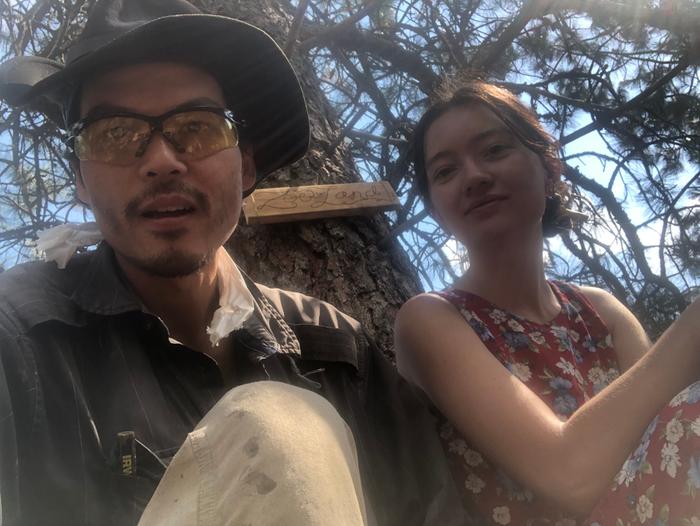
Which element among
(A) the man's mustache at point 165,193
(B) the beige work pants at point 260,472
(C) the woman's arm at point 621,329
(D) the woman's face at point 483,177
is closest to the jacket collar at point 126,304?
(A) the man's mustache at point 165,193

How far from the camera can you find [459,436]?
1.54 meters

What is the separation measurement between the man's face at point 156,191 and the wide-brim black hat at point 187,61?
0.04 metres

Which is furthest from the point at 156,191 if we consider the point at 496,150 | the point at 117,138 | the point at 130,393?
the point at 496,150

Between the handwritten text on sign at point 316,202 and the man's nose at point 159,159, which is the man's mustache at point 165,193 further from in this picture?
the handwritten text on sign at point 316,202

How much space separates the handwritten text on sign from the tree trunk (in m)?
0.06

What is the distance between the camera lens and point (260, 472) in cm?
80

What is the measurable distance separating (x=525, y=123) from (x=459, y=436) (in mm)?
817

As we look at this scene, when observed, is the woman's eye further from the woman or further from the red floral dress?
the red floral dress

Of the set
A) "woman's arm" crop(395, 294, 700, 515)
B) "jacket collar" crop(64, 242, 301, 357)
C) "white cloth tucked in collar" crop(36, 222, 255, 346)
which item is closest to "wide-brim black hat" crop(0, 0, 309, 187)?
"white cloth tucked in collar" crop(36, 222, 255, 346)

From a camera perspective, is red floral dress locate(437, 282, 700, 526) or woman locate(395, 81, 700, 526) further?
woman locate(395, 81, 700, 526)

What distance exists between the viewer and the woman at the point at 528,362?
3.96 feet

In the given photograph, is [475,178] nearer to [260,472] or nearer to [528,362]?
[528,362]

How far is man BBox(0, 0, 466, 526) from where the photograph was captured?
3.14 ft

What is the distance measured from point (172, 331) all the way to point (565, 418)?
2.89 ft
